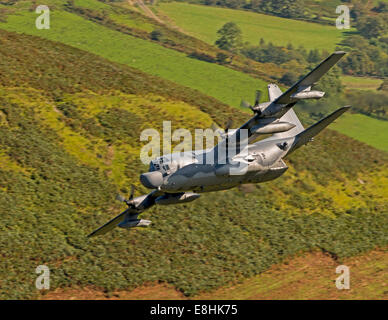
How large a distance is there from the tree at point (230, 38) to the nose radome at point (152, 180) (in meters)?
102

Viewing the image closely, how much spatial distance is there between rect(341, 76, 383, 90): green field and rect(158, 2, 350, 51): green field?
1184 cm

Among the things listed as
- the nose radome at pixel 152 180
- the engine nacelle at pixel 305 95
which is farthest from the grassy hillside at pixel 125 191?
the engine nacelle at pixel 305 95

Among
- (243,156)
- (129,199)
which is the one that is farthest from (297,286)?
(129,199)

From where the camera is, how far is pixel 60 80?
187 ft

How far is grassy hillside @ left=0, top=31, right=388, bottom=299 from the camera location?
134 ft

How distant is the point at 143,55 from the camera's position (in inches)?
3971

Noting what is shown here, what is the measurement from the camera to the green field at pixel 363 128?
80000mm

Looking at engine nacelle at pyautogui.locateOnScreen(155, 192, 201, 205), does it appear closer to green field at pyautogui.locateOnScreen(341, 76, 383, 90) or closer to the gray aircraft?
the gray aircraft

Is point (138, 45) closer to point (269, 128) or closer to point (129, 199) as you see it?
point (129, 199)

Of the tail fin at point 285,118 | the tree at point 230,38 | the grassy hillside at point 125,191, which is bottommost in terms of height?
the grassy hillside at point 125,191

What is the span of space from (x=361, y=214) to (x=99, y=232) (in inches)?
977

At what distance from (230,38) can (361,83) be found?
32354 millimetres

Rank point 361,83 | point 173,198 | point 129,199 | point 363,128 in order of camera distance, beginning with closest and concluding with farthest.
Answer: point 173,198 < point 129,199 < point 363,128 < point 361,83

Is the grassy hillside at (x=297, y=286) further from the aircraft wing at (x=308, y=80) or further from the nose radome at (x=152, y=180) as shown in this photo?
the aircraft wing at (x=308, y=80)
